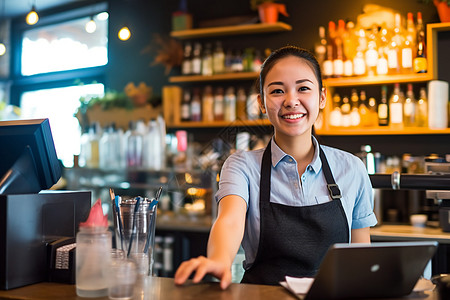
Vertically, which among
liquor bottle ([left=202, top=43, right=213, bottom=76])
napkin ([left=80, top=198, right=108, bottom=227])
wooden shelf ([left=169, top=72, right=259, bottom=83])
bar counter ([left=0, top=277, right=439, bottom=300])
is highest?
liquor bottle ([left=202, top=43, right=213, bottom=76])

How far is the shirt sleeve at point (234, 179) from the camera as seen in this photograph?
1.67 meters

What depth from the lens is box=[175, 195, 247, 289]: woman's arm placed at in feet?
3.97

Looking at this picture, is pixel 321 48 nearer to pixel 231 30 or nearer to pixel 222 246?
pixel 231 30

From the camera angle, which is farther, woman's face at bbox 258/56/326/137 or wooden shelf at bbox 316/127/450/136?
wooden shelf at bbox 316/127/450/136

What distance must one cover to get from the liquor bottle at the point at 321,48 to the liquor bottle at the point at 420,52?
691 mm

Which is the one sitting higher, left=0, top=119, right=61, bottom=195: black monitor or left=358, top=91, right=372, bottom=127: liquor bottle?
left=358, top=91, right=372, bottom=127: liquor bottle

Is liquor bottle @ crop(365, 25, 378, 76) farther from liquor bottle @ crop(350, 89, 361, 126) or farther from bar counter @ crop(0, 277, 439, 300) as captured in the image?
bar counter @ crop(0, 277, 439, 300)

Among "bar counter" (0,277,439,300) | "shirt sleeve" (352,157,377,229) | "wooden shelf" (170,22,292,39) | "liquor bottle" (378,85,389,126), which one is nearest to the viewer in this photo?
"bar counter" (0,277,439,300)

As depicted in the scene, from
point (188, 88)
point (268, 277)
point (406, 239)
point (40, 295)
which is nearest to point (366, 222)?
point (268, 277)

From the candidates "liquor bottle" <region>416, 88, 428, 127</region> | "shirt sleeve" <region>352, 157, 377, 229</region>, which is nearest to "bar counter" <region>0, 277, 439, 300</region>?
"shirt sleeve" <region>352, 157, 377, 229</region>

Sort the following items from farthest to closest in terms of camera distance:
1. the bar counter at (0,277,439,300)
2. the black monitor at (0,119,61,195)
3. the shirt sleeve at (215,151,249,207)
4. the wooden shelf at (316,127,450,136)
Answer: the wooden shelf at (316,127,450,136) → the shirt sleeve at (215,151,249,207) → the black monitor at (0,119,61,195) → the bar counter at (0,277,439,300)

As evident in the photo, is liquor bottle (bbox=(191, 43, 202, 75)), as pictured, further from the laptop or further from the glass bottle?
the laptop

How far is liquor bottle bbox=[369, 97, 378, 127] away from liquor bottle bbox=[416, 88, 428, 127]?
0.30 m

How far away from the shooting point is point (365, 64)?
4.06 metres
